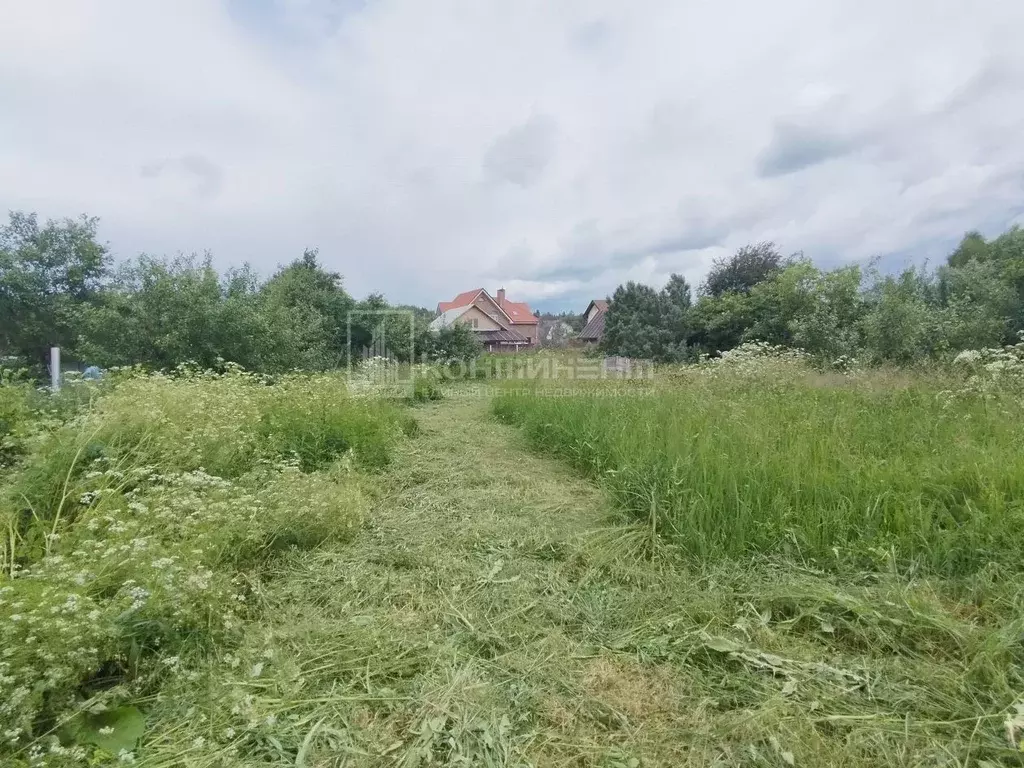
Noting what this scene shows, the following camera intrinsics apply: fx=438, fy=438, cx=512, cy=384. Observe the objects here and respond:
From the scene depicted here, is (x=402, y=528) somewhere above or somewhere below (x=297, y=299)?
below

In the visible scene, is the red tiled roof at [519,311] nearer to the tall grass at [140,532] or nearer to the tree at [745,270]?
the tree at [745,270]

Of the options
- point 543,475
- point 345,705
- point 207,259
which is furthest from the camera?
point 207,259

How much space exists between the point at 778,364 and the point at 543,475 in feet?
18.7

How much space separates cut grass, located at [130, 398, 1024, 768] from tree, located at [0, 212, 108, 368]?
14.4 m

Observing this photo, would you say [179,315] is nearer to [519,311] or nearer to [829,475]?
[829,475]

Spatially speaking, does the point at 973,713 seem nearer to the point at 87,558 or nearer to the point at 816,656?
the point at 816,656

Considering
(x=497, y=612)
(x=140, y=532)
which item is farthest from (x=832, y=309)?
(x=140, y=532)

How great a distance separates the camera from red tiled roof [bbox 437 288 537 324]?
1500 inches

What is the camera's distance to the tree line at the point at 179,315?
7996 mm

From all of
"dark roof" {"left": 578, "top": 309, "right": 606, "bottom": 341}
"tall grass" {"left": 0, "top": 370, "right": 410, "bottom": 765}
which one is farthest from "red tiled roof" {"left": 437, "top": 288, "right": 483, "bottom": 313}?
"tall grass" {"left": 0, "top": 370, "right": 410, "bottom": 765}

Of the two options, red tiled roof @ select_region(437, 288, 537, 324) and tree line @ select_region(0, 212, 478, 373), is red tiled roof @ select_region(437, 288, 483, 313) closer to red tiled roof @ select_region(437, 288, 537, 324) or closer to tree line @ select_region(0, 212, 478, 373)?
red tiled roof @ select_region(437, 288, 537, 324)

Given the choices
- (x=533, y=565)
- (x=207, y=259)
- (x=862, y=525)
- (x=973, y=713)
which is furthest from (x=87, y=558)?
(x=207, y=259)

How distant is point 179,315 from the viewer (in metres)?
8.05

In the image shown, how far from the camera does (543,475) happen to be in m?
4.43
